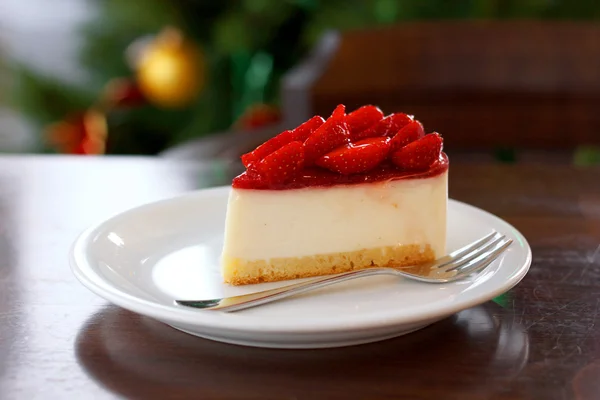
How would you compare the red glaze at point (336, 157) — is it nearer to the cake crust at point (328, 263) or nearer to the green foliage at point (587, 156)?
the cake crust at point (328, 263)

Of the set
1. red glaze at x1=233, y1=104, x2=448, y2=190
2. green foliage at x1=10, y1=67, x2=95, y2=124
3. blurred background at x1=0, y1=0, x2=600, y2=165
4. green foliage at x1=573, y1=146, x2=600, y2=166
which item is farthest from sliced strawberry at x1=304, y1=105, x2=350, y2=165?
green foliage at x1=10, y1=67, x2=95, y2=124

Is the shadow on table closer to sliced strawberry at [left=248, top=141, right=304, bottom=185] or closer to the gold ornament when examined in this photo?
sliced strawberry at [left=248, top=141, right=304, bottom=185]

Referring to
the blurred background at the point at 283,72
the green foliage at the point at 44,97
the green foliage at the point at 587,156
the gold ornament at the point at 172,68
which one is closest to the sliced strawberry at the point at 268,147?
the blurred background at the point at 283,72

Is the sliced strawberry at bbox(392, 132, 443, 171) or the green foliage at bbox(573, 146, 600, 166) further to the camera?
the green foliage at bbox(573, 146, 600, 166)


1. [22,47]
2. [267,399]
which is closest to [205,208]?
[267,399]

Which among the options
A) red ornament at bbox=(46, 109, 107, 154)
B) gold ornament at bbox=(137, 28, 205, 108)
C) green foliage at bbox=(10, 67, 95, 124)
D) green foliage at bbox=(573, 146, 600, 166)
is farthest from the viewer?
green foliage at bbox=(10, 67, 95, 124)

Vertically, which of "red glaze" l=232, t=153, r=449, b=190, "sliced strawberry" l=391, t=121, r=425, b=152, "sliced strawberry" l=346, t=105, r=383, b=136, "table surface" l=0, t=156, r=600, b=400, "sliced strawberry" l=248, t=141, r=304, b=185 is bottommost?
"table surface" l=0, t=156, r=600, b=400

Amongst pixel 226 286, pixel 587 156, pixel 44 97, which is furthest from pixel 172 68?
pixel 226 286
